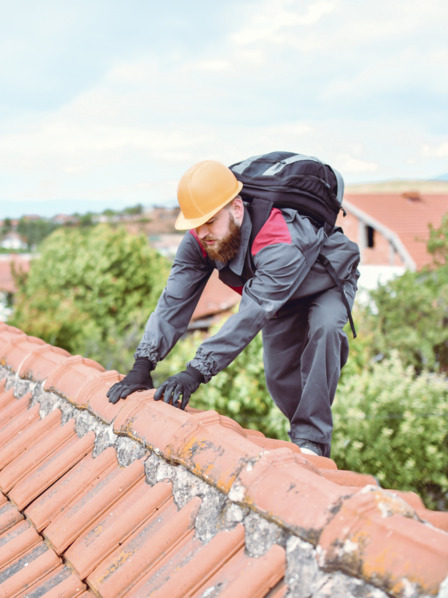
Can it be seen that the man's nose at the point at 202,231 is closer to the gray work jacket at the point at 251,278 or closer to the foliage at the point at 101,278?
the gray work jacket at the point at 251,278

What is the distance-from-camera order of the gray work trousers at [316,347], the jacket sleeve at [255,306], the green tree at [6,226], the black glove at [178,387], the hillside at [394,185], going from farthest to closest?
1. the green tree at [6,226]
2. the hillside at [394,185]
3. the gray work trousers at [316,347]
4. the jacket sleeve at [255,306]
5. the black glove at [178,387]

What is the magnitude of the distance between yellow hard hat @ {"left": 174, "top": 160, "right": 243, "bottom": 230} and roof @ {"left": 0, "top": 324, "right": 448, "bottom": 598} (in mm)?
942

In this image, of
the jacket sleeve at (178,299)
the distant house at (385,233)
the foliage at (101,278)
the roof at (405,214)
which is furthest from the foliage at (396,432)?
the roof at (405,214)

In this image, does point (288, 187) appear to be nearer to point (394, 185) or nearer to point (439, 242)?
point (439, 242)

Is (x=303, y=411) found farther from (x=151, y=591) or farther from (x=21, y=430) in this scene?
(x=151, y=591)

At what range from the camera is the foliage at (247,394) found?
10.3 metres

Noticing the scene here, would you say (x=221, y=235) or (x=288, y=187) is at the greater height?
(x=288, y=187)

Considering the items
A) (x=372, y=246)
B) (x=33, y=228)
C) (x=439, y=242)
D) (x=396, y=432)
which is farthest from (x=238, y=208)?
(x=33, y=228)

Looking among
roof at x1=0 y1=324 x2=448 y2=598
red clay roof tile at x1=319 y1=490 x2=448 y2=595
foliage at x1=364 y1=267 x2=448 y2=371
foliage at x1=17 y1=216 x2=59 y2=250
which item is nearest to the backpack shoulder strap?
roof at x1=0 y1=324 x2=448 y2=598

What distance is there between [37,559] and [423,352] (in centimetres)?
1507

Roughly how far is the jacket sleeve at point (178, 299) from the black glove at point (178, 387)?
23.1 inches

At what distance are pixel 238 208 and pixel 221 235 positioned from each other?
0.17m

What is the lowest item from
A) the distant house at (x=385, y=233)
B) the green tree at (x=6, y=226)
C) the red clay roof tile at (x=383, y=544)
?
the green tree at (x=6, y=226)

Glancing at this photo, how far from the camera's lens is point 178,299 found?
3.50m
